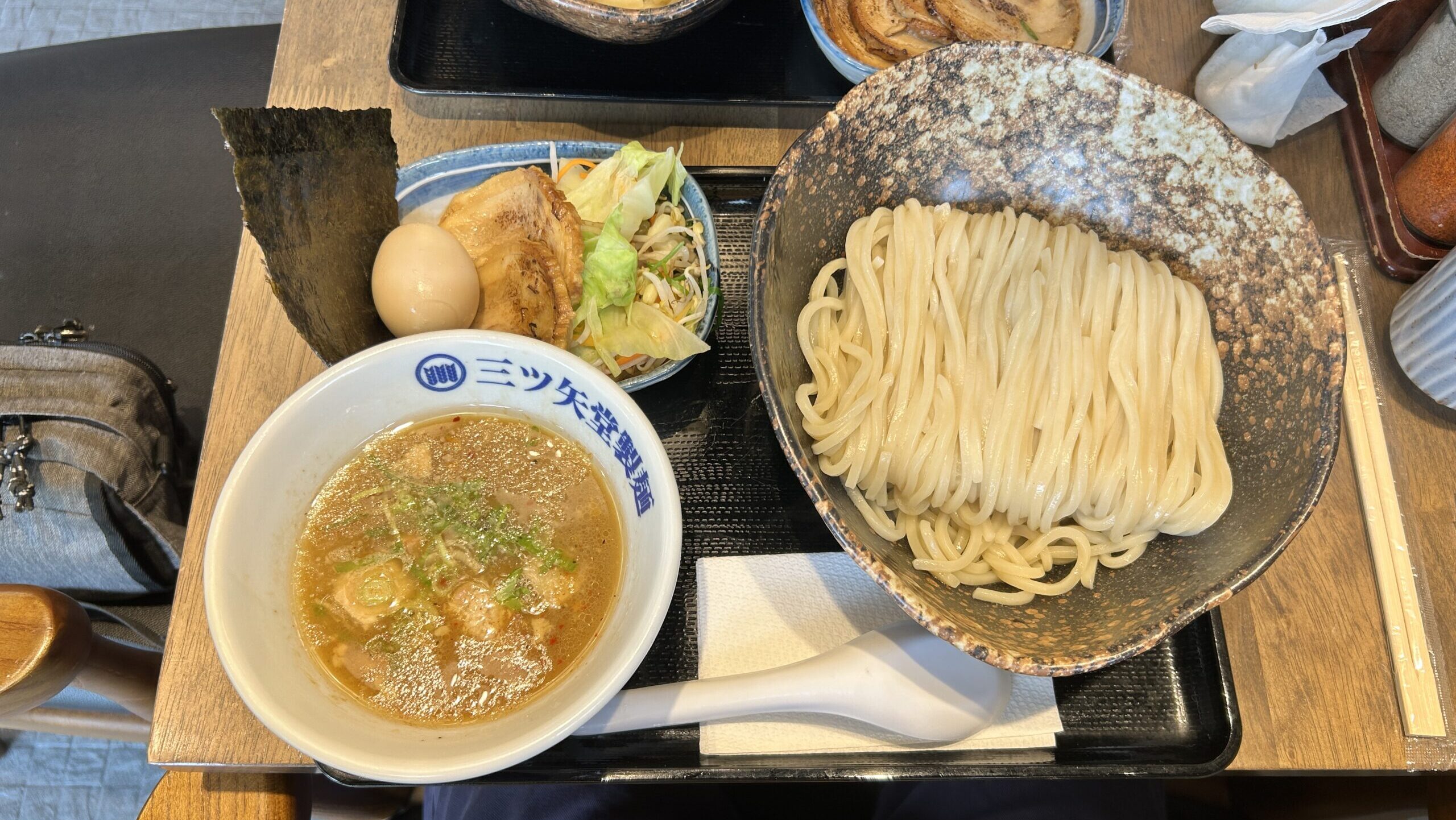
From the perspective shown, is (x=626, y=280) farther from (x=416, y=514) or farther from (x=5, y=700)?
(x=5, y=700)

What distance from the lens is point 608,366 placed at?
1417mm

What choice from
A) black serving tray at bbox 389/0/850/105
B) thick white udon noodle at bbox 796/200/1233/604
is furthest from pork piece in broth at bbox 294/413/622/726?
black serving tray at bbox 389/0/850/105

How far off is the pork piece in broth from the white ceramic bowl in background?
1.50 metres

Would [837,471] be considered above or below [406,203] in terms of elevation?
below

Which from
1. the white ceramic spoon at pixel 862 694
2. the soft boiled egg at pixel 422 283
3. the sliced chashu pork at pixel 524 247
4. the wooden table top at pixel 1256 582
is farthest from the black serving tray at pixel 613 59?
the white ceramic spoon at pixel 862 694

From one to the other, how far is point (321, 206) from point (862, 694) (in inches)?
44.0

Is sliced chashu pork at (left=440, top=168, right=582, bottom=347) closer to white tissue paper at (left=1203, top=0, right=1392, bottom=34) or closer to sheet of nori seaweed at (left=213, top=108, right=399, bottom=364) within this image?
sheet of nori seaweed at (left=213, top=108, right=399, bottom=364)

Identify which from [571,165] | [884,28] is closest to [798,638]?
[571,165]

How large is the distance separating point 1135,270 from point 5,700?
5.95 ft

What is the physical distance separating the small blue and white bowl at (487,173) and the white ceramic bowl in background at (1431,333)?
4.25 ft

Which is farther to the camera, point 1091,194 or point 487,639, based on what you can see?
point 1091,194

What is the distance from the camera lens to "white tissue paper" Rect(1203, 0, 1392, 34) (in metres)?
1.43

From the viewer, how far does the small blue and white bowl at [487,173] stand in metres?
1.48

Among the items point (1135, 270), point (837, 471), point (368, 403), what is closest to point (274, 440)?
point (368, 403)
